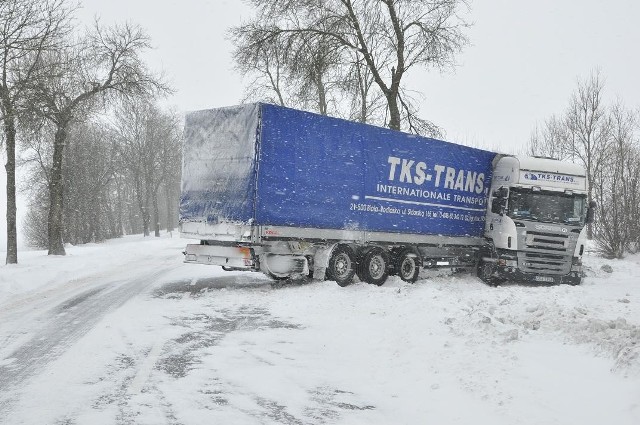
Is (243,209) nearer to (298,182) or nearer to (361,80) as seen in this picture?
(298,182)

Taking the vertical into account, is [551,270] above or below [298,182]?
below

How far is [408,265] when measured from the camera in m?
13.6

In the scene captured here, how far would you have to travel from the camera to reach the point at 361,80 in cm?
2098

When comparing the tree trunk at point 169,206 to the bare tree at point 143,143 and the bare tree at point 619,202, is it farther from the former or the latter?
the bare tree at point 619,202

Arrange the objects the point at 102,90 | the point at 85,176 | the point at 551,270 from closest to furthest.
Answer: the point at 551,270 < the point at 102,90 < the point at 85,176

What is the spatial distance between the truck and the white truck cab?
30 millimetres

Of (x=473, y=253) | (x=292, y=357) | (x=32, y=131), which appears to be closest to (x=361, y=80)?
(x=473, y=253)

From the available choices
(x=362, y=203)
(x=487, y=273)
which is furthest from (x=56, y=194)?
(x=487, y=273)

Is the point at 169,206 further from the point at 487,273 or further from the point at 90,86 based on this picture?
the point at 487,273

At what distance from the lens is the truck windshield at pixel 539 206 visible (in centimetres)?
1424

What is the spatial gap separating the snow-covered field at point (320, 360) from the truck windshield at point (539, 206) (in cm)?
430


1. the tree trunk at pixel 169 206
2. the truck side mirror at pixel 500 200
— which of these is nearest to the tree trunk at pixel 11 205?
the truck side mirror at pixel 500 200

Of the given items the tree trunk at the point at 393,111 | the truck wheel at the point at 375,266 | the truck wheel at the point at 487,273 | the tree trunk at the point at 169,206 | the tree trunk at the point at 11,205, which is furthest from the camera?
the tree trunk at the point at 169,206

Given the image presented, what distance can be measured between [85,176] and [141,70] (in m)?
15.7
